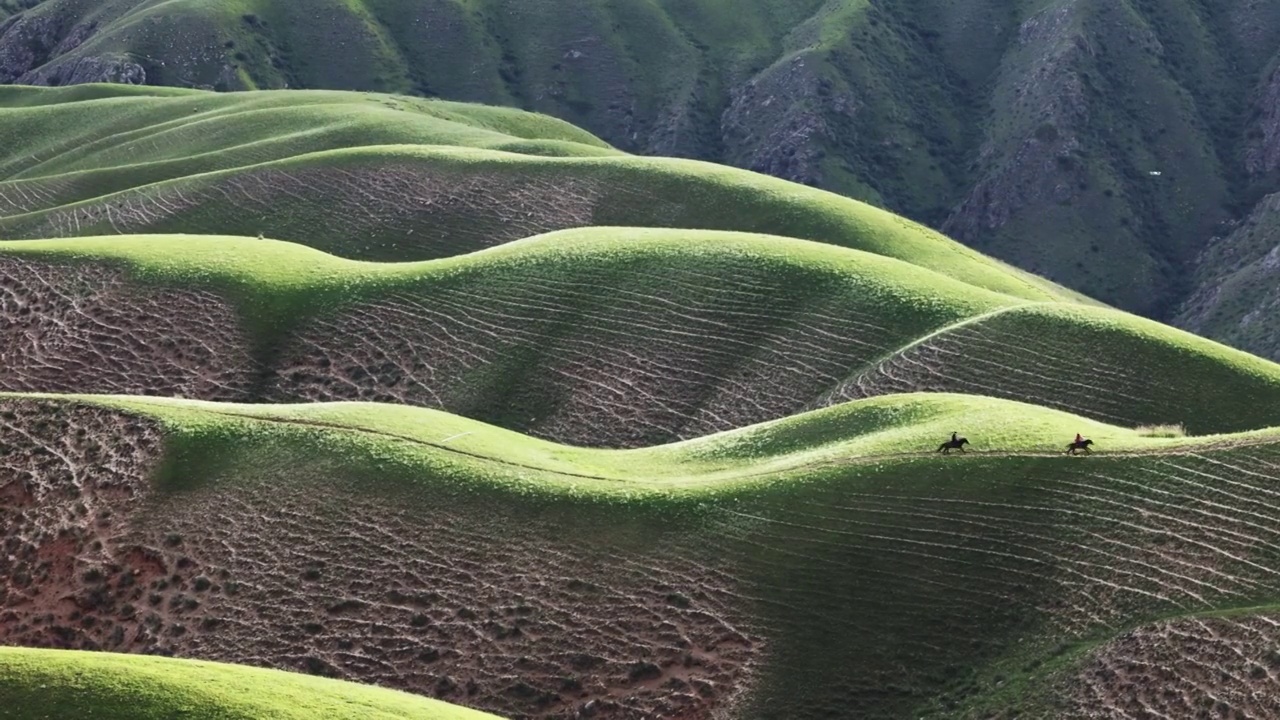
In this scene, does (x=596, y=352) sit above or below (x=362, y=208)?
below

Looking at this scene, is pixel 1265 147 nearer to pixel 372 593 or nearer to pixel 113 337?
pixel 113 337

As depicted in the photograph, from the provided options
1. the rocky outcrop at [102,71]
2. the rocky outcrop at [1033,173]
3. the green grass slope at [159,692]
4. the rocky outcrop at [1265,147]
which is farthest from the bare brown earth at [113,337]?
the rocky outcrop at [1265,147]

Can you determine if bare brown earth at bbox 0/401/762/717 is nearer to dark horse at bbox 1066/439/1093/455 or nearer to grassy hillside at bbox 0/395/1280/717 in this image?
grassy hillside at bbox 0/395/1280/717

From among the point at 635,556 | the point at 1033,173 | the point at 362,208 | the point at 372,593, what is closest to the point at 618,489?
the point at 635,556

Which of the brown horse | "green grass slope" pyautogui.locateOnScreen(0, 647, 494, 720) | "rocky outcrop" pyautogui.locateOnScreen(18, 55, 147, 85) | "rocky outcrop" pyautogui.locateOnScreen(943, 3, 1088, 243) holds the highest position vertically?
"rocky outcrop" pyautogui.locateOnScreen(18, 55, 147, 85)

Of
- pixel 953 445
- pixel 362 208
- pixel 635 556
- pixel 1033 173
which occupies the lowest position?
pixel 635 556

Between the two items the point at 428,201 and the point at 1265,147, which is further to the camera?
the point at 1265,147

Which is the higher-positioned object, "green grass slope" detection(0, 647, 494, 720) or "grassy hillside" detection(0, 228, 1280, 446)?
"grassy hillside" detection(0, 228, 1280, 446)

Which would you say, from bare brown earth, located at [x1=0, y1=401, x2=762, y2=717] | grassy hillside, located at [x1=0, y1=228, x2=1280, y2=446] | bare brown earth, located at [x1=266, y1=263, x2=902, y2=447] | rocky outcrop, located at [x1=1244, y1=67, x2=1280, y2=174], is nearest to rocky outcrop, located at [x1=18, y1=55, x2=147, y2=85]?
grassy hillside, located at [x1=0, y1=228, x2=1280, y2=446]
